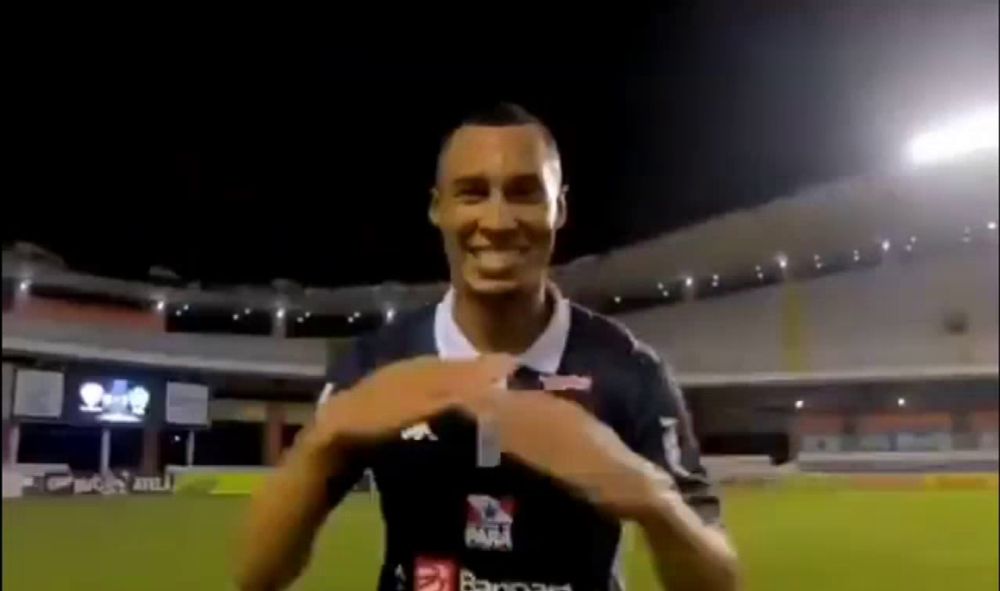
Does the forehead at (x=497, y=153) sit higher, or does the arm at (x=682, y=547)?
the forehead at (x=497, y=153)

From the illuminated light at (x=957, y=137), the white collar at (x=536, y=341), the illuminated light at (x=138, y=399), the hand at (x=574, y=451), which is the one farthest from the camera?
the illuminated light at (x=957, y=137)

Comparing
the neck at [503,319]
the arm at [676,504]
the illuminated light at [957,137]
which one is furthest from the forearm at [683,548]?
the illuminated light at [957,137]

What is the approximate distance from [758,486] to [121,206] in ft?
2.66

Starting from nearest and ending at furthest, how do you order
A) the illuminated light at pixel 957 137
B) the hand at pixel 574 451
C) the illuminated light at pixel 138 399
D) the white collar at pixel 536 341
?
the hand at pixel 574 451 < the white collar at pixel 536 341 < the illuminated light at pixel 138 399 < the illuminated light at pixel 957 137

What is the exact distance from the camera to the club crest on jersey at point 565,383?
1.49 ft

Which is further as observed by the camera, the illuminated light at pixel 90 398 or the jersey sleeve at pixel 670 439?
the illuminated light at pixel 90 398

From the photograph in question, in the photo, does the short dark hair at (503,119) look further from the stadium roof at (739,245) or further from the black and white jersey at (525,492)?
the stadium roof at (739,245)

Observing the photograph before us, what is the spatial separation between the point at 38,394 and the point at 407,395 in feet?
0.80

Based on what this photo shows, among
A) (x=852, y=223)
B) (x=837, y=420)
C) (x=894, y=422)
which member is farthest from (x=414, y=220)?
(x=894, y=422)

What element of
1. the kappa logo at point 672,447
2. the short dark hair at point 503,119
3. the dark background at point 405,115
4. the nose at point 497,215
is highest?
the dark background at point 405,115

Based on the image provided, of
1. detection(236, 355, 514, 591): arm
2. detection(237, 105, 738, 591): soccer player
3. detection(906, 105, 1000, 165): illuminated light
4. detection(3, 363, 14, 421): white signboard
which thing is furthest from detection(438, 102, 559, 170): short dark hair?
detection(906, 105, 1000, 165): illuminated light

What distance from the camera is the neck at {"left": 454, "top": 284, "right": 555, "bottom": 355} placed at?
0.46m

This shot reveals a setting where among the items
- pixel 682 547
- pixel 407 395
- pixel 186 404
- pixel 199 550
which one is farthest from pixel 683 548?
pixel 199 550

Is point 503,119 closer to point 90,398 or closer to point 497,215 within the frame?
point 497,215
